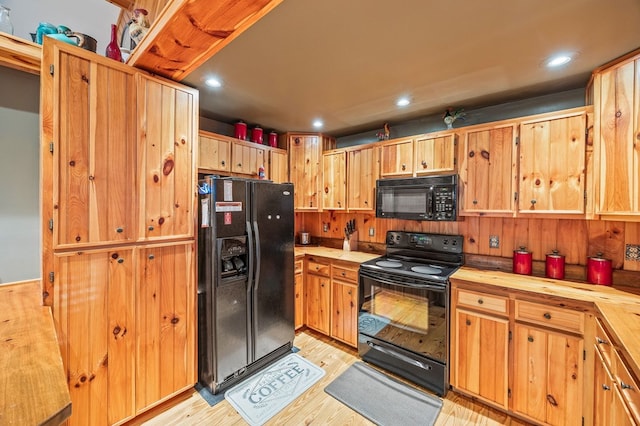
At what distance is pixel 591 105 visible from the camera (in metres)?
1.87

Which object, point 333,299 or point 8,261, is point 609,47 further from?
point 8,261

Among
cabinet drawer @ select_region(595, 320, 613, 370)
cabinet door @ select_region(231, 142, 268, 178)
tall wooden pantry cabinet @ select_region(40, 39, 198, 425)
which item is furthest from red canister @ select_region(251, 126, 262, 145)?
cabinet drawer @ select_region(595, 320, 613, 370)

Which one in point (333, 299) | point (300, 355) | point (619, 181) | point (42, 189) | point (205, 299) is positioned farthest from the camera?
point (333, 299)

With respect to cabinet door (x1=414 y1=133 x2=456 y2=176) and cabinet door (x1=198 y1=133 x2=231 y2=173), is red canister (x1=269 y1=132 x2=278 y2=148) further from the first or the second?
cabinet door (x1=414 y1=133 x2=456 y2=176)

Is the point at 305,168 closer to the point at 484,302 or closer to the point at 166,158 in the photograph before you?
the point at 166,158

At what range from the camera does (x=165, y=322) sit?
192 centimetres

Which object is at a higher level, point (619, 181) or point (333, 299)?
point (619, 181)

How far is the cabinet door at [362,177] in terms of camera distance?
117 inches

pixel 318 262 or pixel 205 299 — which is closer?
pixel 205 299


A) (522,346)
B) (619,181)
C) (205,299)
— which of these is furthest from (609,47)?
(205,299)

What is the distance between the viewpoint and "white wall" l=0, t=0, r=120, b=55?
5.68ft

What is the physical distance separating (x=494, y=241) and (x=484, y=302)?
70 cm

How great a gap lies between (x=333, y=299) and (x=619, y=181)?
2485 millimetres

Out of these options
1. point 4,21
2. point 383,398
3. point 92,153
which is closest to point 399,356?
point 383,398
